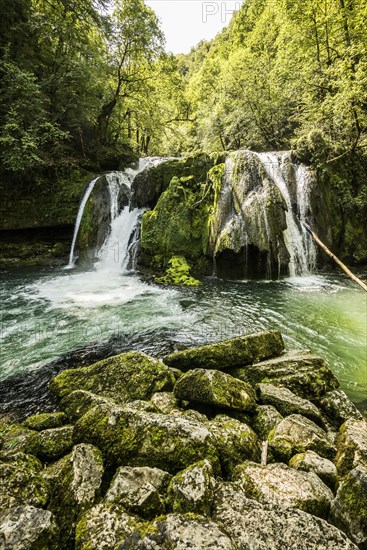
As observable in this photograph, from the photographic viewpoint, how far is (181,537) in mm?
1638

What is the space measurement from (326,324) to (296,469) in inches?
221

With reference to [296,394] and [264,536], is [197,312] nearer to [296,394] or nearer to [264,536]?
[296,394]

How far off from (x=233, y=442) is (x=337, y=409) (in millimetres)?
1832

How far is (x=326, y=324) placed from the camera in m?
7.32

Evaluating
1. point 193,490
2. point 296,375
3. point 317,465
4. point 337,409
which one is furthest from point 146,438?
point 337,409

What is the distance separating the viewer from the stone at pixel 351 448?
2.50 m

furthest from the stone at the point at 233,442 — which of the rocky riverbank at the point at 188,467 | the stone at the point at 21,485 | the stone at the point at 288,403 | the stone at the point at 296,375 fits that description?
the stone at the point at 21,485

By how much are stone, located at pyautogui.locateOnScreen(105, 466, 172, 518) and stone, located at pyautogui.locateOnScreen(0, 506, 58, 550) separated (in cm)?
40

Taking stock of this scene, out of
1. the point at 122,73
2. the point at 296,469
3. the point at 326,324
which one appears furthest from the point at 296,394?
the point at 122,73

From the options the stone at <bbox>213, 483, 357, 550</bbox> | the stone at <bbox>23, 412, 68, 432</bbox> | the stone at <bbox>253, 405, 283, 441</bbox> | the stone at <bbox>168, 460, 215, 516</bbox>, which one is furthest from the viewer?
the stone at <bbox>23, 412, 68, 432</bbox>

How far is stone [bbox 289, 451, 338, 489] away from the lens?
7.97ft

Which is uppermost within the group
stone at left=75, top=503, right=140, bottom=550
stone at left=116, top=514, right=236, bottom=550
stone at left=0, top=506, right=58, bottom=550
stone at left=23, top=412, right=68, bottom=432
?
stone at left=116, top=514, right=236, bottom=550

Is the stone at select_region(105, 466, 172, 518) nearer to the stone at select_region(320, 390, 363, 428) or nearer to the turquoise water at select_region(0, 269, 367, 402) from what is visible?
the stone at select_region(320, 390, 363, 428)

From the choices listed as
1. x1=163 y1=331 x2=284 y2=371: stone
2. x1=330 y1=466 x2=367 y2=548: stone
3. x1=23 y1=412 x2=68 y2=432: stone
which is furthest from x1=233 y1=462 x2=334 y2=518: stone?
x1=23 y1=412 x2=68 y2=432: stone
